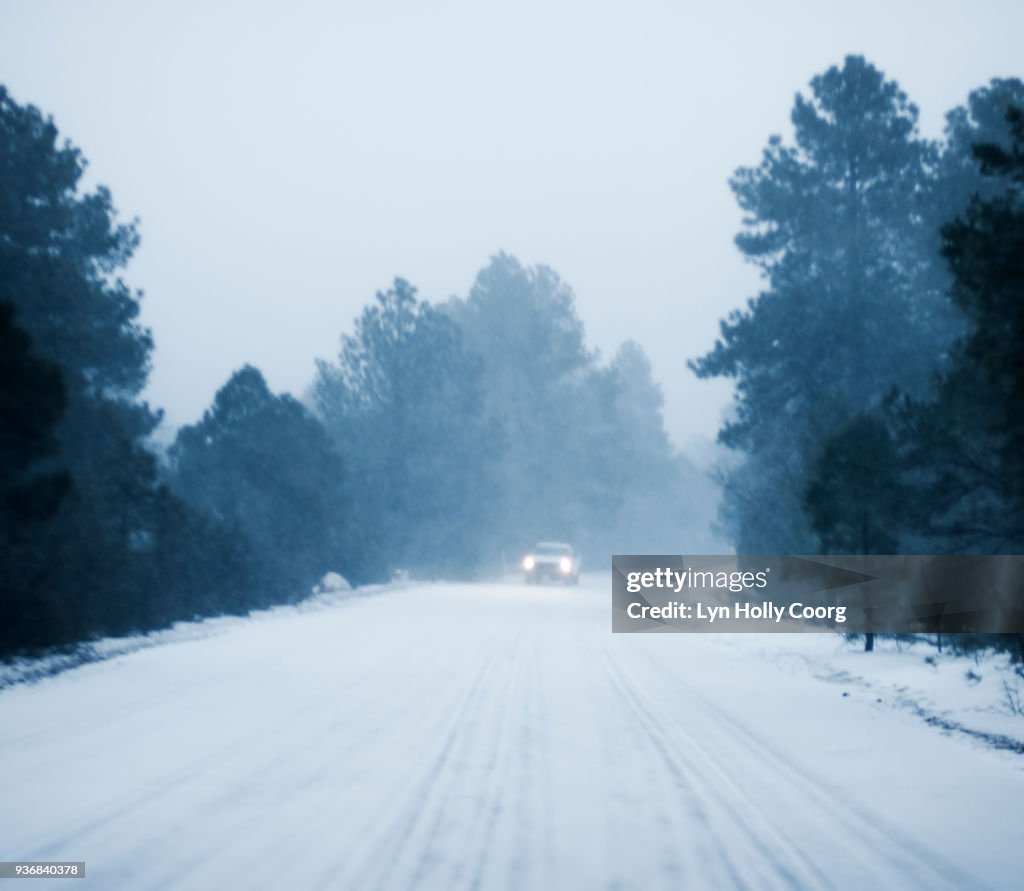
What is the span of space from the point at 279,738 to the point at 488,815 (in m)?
3.47

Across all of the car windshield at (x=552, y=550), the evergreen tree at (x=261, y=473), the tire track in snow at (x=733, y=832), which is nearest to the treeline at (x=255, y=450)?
the evergreen tree at (x=261, y=473)

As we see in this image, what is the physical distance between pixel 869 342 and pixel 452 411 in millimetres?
31595

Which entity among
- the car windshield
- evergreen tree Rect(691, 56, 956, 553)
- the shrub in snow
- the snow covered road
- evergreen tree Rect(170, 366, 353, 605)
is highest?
evergreen tree Rect(691, 56, 956, 553)

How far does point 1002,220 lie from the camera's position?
12492 millimetres

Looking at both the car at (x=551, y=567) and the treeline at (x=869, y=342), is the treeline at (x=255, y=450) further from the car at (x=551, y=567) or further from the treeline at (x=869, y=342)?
the treeline at (x=869, y=342)

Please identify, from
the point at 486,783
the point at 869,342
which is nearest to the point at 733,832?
the point at 486,783

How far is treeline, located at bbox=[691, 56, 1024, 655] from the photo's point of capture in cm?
1507

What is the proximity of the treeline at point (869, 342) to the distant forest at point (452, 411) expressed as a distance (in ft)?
0.22

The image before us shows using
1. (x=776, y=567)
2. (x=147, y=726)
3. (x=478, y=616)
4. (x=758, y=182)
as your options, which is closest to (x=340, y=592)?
(x=478, y=616)

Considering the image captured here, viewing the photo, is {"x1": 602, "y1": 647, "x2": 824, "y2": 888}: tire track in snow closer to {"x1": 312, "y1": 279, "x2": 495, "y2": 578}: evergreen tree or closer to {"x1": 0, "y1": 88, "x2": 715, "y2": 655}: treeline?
{"x1": 0, "y1": 88, "x2": 715, "y2": 655}: treeline

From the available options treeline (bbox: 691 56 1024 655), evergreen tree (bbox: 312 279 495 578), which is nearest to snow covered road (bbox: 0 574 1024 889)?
treeline (bbox: 691 56 1024 655)

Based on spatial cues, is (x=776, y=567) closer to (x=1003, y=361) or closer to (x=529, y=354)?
(x=1003, y=361)

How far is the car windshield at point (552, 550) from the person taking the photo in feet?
Result: 179

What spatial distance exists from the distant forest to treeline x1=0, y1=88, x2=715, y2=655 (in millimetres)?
83
